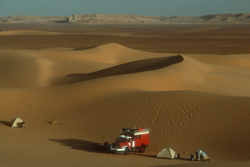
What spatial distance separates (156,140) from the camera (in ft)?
64.1

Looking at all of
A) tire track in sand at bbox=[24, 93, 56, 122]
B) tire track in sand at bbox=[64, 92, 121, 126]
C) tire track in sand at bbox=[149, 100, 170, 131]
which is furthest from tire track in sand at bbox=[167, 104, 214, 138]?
tire track in sand at bbox=[24, 93, 56, 122]

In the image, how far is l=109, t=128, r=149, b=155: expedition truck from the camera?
57.5 ft

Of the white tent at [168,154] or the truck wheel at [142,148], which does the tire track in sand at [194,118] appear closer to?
the truck wheel at [142,148]

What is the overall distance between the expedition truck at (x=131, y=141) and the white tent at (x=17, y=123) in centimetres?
512

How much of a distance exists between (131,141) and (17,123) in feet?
18.9

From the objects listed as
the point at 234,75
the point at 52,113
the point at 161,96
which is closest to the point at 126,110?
the point at 161,96

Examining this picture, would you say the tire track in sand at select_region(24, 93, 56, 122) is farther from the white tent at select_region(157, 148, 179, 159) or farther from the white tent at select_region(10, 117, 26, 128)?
the white tent at select_region(157, 148, 179, 159)

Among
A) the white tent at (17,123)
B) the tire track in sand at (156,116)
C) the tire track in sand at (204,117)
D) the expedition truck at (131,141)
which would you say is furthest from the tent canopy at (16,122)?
the tire track in sand at (204,117)

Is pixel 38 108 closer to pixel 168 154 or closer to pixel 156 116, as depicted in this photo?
pixel 156 116

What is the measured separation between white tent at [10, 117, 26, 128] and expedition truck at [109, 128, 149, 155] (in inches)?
202

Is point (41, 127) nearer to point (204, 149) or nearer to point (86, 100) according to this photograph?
point (86, 100)

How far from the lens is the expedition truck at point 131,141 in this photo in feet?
57.5

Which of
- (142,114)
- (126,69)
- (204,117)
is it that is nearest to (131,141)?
(204,117)

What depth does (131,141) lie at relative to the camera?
17938 millimetres
